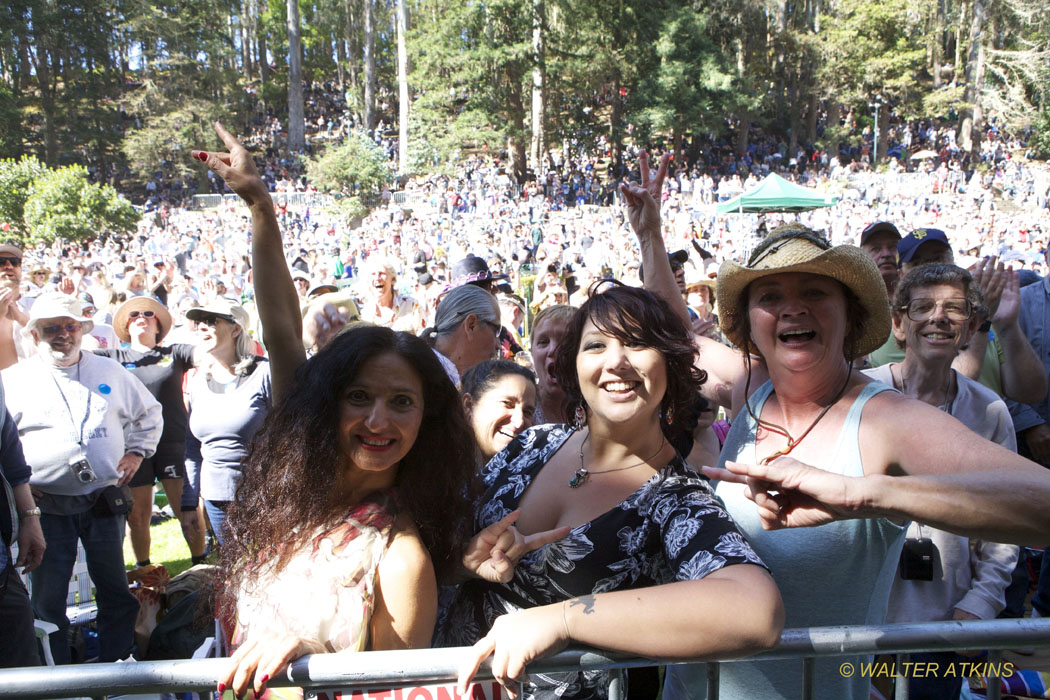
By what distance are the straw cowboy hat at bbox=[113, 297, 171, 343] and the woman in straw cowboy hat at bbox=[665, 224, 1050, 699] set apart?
15.8 feet

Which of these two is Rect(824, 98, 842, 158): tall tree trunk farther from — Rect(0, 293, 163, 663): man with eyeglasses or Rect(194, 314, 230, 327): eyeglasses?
Rect(0, 293, 163, 663): man with eyeglasses

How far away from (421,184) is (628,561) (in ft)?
127

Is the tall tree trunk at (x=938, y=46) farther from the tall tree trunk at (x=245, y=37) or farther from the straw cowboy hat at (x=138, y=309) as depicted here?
the tall tree trunk at (x=245, y=37)

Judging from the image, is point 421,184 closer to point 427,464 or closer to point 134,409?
point 134,409

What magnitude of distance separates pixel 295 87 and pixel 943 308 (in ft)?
161

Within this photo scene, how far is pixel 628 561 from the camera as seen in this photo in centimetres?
152

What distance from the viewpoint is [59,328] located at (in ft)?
12.4

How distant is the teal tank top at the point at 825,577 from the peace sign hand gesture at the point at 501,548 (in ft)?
1.51

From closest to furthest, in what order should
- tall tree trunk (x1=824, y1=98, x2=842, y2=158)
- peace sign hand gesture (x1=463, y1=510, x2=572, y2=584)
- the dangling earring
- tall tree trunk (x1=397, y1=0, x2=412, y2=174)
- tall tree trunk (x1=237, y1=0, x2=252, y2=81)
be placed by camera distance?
1. peace sign hand gesture (x1=463, y1=510, x2=572, y2=584)
2. the dangling earring
3. tall tree trunk (x1=824, y1=98, x2=842, y2=158)
4. tall tree trunk (x1=397, y1=0, x2=412, y2=174)
5. tall tree trunk (x1=237, y1=0, x2=252, y2=81)

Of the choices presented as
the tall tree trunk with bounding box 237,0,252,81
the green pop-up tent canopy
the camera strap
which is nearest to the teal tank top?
the camera strap

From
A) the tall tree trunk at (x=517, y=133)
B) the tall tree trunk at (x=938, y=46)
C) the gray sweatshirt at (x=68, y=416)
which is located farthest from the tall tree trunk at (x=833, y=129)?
the gray sweatshirt at (x=68, y=416)

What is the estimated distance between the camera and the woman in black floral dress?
4.18ft

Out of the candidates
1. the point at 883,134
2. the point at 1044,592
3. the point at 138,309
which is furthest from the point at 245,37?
the point at 1044,592

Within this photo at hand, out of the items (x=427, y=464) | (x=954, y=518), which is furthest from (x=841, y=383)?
(x=427, y=464)
